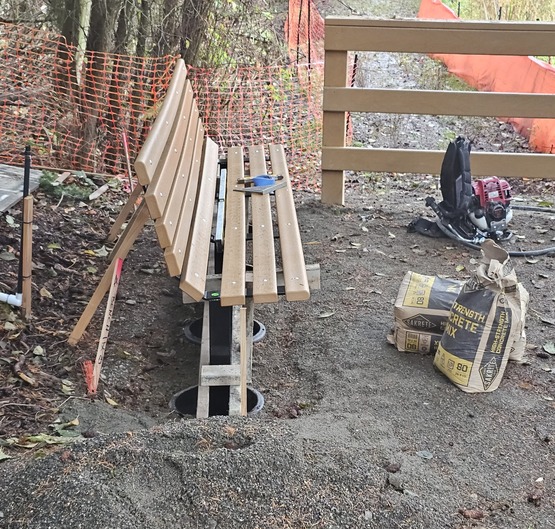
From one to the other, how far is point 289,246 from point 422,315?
2.61 ft

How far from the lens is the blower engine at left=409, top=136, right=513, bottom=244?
5.91 metres

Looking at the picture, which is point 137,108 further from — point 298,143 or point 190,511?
point 190,511

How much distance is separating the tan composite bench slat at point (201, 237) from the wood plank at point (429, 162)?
1432mm

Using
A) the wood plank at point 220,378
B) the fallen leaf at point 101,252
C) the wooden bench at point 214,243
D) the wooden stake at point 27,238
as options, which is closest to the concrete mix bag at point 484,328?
the wooden bench at point 214,243

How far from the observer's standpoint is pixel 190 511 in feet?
8.89

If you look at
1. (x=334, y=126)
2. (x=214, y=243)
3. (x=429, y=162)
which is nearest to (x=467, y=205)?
(x=429, y=162)

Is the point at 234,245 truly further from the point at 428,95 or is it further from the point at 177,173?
the point at 428,95

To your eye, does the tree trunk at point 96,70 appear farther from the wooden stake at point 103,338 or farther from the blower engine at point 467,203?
the wooden stake at point 103,338

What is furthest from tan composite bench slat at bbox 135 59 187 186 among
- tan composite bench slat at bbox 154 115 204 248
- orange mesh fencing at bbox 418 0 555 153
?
orange mesh fencing at bbox 418 0 555 153

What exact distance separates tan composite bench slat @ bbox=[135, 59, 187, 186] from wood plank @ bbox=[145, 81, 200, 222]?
0.04 m

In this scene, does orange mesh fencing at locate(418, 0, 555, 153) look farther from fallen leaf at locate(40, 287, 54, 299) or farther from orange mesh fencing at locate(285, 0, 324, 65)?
fallen leaf at locate(40, 287, 54, 299)

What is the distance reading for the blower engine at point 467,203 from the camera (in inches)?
233

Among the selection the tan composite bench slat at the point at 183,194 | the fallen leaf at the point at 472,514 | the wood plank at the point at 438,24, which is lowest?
the fallen leaf at the point at 472,514

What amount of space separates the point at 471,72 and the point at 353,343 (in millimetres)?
9986
